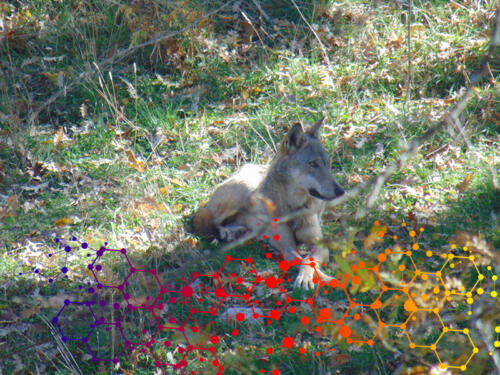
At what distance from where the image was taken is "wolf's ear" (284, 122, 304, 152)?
567cm

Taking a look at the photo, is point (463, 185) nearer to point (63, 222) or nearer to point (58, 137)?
point (63, 222)

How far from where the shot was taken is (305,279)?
5102mm

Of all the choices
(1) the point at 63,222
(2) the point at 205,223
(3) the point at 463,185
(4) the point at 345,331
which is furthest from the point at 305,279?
(1) the point at 63,222

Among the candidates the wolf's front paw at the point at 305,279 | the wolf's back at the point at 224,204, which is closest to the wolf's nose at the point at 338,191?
the wolf's front paw at the point at 305,279

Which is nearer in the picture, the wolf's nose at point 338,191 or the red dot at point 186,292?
the red dot at point 186,292

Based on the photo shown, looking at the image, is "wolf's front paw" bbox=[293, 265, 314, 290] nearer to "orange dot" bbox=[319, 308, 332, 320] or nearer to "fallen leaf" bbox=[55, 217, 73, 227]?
"orange dot" bbox=[319, 308, 332, 320]

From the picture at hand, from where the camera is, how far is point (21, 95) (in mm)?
8312

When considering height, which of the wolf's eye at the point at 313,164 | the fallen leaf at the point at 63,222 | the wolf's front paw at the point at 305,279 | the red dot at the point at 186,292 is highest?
the wolf's eye at the point at 313,164

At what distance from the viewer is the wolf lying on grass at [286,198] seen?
5.66 metres

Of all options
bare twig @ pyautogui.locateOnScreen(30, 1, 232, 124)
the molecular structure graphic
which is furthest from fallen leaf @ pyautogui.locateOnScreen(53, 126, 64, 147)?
the molecular structure graphic

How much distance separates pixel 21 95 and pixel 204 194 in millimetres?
3673

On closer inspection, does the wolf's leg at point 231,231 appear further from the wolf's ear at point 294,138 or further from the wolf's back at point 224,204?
the wolf's ear at point 294,138

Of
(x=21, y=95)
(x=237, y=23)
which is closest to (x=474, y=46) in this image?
(x=237, y=23)

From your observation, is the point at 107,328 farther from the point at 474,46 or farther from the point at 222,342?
the point at 474,46
